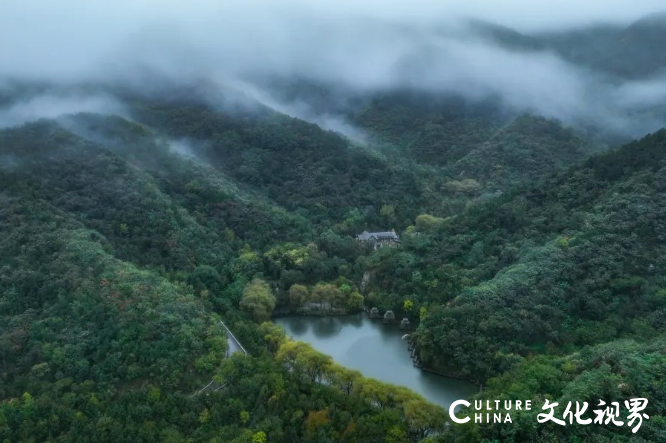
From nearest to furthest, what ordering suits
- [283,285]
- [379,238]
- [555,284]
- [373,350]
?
[555,284] < [373,350] < [283,285] < [379,238]

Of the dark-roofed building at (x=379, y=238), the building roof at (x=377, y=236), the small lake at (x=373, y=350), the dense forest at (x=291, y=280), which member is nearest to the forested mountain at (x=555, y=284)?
the dense forest at (x=291, y=280)

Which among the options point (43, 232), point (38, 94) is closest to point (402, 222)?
point (43, 232)

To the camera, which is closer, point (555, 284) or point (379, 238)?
point (555, 284)

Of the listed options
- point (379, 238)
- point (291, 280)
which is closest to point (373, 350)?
point (291, 280)

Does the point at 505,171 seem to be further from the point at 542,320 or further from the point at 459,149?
the point at 542,320

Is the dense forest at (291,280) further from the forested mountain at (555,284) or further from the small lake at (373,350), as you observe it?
the small lake at (373,350)

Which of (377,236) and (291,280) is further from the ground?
(377,236)

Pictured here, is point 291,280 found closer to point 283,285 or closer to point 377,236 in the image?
point 283,285
